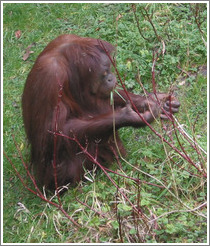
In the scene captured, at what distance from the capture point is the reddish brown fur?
3503mm

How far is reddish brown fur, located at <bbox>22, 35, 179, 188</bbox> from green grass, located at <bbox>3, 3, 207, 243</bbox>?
21 centimetres

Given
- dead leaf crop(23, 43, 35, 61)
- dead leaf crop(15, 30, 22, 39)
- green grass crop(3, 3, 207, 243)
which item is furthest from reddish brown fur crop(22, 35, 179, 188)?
dead leaf crop(15, 30, 22, 39)

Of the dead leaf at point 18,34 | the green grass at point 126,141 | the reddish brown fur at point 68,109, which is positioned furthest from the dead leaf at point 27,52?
the reddish brown fur at point 68,109

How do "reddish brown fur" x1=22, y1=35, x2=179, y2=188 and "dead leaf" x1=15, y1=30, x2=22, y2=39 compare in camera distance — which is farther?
"dead leaf" x1=15, y1=30, x2=22, y2=39

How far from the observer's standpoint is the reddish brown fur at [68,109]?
350 cm

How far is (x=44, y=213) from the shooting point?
11.6 feet

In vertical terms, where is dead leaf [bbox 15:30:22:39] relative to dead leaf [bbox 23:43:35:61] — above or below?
above

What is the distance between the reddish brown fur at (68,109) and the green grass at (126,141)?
21 centimetres

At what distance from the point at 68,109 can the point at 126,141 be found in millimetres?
863

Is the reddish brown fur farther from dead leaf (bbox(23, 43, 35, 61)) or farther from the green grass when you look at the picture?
dead leaf (bbox(23, 43, 35, 61))

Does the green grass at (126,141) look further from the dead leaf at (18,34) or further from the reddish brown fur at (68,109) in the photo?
the reddish brown fur at (68,109)

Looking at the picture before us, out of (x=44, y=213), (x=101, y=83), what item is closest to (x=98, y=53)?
(x=101, y=83)

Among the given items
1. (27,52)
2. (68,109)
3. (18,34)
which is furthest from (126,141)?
(18,34)

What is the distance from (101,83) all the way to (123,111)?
30 cm
